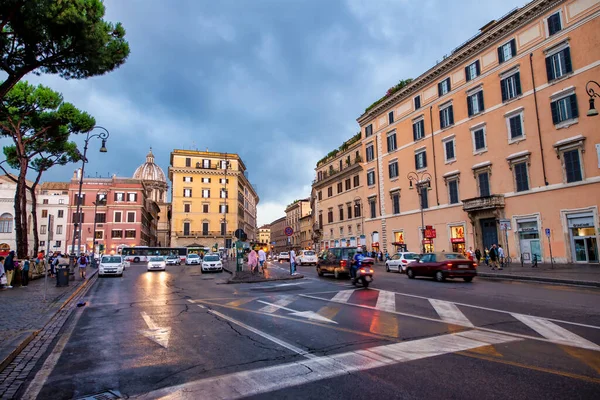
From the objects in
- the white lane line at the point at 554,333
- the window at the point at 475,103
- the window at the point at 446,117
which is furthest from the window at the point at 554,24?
the white lane line at the point at 554,333

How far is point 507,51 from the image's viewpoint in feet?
101

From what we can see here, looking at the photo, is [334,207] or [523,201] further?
[334,207]

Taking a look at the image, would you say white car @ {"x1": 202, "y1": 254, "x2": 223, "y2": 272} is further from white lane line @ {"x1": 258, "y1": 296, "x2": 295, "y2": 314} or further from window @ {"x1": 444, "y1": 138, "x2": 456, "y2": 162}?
window @ {"x1": 444, "y1": 138, "x2": 456, "y2": 162}

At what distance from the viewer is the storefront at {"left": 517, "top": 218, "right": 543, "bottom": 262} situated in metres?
28.0

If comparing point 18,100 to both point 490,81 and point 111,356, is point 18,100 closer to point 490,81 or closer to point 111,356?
point 111,356

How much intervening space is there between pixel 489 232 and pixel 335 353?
30.9 metres

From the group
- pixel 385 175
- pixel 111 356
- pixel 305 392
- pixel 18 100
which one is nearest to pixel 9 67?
pixel 111 356

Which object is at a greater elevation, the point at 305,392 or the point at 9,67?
the point at 9,67

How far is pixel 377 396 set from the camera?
12.7ft

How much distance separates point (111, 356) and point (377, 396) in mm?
4393

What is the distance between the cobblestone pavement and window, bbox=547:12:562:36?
113ft

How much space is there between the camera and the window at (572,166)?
25281 mm

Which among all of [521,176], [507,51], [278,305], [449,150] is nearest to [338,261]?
[278,305]

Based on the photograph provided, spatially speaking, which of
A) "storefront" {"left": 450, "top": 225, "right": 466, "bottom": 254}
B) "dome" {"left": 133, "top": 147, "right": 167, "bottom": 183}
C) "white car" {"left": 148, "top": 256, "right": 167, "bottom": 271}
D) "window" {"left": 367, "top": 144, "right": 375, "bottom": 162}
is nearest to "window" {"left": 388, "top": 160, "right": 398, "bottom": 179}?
"window" {"left": 367, "top": 144, "right": 375, "bottom": 162}
